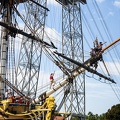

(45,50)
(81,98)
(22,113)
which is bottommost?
(22,113)

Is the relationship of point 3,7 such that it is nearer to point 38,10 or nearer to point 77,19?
point 38,10

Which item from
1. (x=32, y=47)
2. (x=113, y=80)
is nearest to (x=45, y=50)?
(x=113, y=80)

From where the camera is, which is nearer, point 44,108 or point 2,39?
point 44,108

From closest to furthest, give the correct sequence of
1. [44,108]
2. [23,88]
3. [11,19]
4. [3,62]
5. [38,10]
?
[44,108]
[3,62]
[11,19]
[23,88]
[38,10]

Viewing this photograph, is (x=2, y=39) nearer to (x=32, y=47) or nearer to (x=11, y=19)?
(x=11, y=19)

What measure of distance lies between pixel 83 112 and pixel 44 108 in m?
11.8

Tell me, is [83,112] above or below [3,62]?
below

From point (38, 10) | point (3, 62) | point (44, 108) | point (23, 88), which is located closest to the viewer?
point (44, 108)

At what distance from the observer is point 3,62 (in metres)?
15.9

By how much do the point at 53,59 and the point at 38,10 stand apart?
924cm

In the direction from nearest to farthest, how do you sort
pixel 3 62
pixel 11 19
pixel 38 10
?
pixel 3 62 → pixel 11 19 → pixel 38 10

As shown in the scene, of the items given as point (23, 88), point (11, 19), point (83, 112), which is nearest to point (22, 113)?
point (11, 19)

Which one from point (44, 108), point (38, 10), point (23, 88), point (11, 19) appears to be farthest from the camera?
point (38, 10)

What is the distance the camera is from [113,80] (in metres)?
16.0
